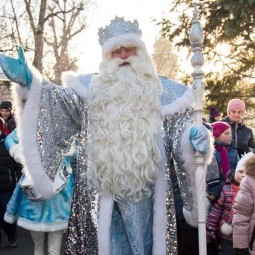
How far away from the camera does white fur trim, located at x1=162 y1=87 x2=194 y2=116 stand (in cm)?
363

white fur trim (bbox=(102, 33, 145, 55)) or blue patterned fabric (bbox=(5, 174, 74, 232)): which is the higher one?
white fur trim (bbox=(102, 33, 145, 55))

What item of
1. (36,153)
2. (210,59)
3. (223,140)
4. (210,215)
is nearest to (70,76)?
(36,153)

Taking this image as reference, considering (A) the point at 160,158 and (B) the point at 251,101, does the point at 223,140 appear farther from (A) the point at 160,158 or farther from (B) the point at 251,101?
(B) the point at 251,101

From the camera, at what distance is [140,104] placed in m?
3.63

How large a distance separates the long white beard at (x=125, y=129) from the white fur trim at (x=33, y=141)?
13.3 inches

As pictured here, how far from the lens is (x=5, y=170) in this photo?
6605mm

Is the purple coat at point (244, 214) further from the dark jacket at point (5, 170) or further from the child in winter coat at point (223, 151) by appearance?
the dark jacket at point (5, 170)

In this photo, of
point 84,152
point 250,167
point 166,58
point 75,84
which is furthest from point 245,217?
point 166,58

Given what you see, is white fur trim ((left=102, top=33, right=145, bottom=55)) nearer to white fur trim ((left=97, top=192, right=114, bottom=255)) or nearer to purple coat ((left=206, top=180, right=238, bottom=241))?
white fur trim ((left=97, top=192, right=114, bottom=255))

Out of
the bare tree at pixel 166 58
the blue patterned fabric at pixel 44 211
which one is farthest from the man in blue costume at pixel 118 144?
the bare tree at pixel 166 58

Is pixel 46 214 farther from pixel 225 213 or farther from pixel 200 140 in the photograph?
pixel 200 140

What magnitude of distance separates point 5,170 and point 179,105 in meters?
3.54

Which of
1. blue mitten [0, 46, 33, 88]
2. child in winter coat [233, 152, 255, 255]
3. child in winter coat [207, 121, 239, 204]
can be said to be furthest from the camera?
child in winter coat [207, 121, 239, 204]

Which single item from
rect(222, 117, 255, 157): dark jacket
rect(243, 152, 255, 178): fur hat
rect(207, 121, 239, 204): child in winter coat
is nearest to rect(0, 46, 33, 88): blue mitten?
rect(243, 152, 255, 178): fur hat
